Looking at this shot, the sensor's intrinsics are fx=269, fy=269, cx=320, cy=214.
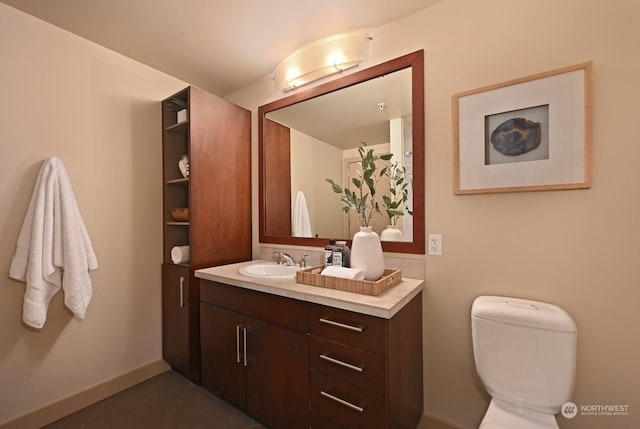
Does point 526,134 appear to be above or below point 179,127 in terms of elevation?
below

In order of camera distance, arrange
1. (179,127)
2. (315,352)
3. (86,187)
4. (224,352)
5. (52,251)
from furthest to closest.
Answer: (179,127) → (86,187) → (224,352) → (52,251) → (315,352)

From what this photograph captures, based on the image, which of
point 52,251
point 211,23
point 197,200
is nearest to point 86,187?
point 52,251

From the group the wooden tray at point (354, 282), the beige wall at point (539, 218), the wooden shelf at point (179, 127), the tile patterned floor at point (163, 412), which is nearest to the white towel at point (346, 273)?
the wooden tray at point (354, 282)

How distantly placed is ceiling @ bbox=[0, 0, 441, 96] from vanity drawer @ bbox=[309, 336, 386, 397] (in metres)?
1.83

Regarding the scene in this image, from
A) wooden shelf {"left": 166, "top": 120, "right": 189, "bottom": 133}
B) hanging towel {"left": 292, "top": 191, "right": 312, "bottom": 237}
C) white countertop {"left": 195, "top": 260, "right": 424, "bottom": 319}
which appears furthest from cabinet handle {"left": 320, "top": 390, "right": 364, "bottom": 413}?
wooden shelf {"left": 166, "top": 120, "right": 189, "bottom": 133}

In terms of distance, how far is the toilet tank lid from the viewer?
42.1 inches

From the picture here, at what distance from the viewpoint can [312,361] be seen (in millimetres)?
1320

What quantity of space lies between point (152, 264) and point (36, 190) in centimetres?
88

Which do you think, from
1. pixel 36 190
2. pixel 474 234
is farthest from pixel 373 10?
pixel 36 190

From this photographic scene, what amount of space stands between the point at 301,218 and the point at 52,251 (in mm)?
1548

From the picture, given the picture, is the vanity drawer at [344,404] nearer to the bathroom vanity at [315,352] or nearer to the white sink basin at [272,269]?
the bathroom vanity at [315,352]

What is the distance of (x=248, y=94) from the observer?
8.10 ft

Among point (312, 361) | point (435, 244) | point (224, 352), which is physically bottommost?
point (224, 352)

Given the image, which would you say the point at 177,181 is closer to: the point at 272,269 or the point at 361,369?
the point at 272,269
